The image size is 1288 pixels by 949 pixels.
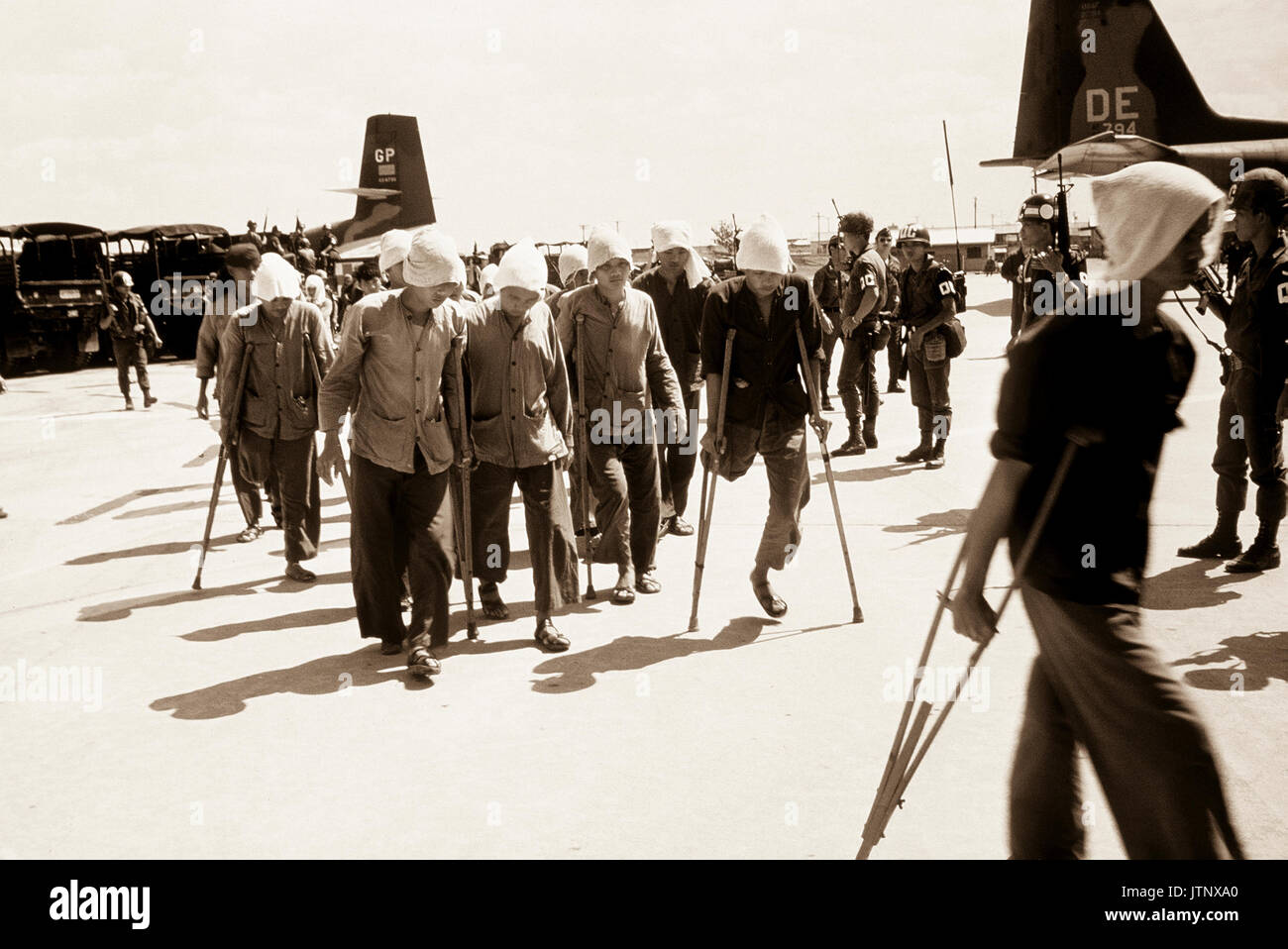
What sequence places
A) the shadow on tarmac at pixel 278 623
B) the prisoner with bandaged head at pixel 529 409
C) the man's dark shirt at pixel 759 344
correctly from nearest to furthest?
1. the prisoner with bandaged head at pixel 529 409
2. the man's dark shirt at pixel 759 344
3. the shadow on tarmac at pixel 278 623

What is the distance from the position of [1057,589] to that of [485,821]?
88.7 inches

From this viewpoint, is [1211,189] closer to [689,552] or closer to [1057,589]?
[1057,589]

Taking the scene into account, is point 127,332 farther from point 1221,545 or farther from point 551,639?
point 1221,545

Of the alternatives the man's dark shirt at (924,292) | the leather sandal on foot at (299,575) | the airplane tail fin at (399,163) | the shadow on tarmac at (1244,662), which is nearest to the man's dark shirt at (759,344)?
the shadow on tarmac at (1244,662)

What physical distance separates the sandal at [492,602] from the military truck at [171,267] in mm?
27237

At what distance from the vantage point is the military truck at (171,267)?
31812 millimetres

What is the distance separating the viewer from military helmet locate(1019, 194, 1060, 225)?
357 inches

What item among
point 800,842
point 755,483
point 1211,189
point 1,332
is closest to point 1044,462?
point 1211,189

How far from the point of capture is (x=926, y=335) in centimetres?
1098

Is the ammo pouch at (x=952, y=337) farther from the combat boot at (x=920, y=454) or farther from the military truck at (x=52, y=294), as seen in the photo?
the military truck at (x=52, y=294)

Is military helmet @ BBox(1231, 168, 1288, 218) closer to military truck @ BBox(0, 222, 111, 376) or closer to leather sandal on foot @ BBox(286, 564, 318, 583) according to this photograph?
leather sandal on foot @ BBox(286, 564, 318, 583)

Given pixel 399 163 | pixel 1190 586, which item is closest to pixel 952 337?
pixel 1190 586

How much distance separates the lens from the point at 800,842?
3930 millimetres

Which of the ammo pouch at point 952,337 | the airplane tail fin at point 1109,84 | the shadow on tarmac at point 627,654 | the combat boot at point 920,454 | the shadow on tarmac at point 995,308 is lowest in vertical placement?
the shadow on tarmac at point 627,654
